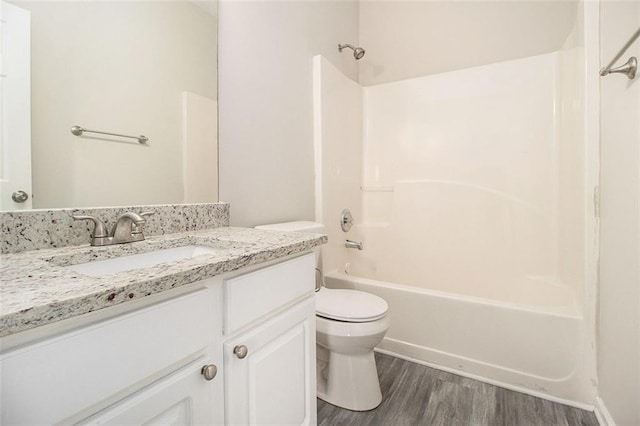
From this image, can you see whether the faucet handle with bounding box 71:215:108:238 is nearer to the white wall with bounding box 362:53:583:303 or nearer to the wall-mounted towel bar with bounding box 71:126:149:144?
the wall-mounted towel bar with bounding box 71:126:149:144

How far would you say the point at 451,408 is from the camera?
135 cm

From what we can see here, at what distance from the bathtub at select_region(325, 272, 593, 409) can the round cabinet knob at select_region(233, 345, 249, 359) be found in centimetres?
119

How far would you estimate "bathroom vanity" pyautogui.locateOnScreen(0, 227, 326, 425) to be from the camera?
41 cm

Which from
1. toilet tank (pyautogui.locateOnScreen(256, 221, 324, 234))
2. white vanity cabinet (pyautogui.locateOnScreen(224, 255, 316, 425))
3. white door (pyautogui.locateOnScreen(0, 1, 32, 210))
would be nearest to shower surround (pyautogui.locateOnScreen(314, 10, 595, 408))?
toilet tank (pyautogui.locateOnScreen(256, 221, 324, 234))

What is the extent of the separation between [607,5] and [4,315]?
2.07 meters

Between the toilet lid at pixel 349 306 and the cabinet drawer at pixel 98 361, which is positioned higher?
the cabinet drawer at pixel 98 361

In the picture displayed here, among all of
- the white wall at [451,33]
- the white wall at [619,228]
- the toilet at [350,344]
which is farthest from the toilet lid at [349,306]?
the white wall at [451,33]

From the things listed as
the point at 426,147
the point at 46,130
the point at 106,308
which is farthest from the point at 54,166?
the point at 426,147

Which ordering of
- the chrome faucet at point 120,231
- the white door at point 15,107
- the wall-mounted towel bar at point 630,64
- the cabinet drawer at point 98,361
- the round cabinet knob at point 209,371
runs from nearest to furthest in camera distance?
the cabinet drawer at point 98,361, the round cabinet knob at point 209,371, the white door at point 15,107, the chrome faucet at point 120,231, the wall-mounted towel bar at point 630,64

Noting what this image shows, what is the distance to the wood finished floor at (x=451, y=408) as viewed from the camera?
1275 mm

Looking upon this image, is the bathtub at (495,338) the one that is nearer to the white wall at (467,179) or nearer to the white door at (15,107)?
the white wall at (467,179)

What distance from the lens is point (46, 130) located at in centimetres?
82

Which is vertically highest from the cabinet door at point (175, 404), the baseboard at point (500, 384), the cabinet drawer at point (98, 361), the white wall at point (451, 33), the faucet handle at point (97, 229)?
A: the white wall at point (451, 33)

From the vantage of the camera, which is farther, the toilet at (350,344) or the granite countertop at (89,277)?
the toilet at (350,344)
